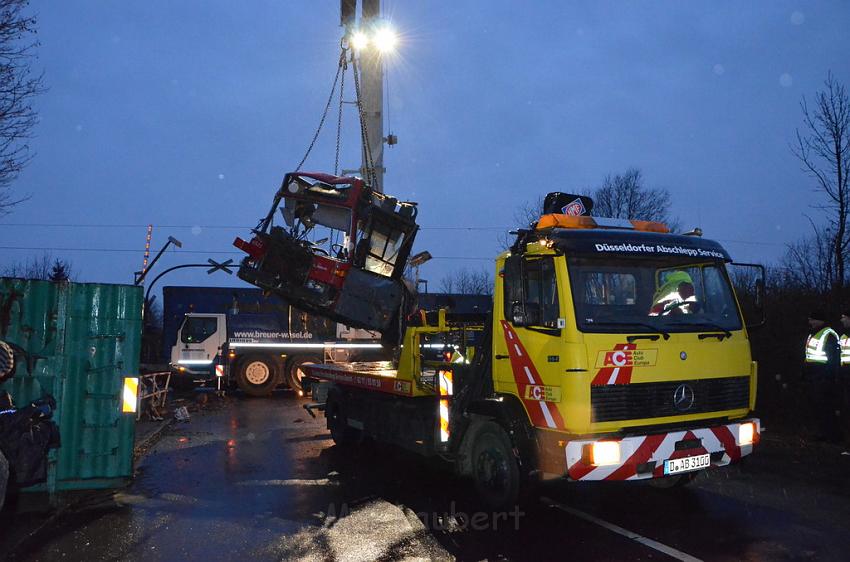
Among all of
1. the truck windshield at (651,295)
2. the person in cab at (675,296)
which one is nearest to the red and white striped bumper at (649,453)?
the truck windshield at (651,295)

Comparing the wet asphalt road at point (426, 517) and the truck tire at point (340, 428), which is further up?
the truck tire at point (340, 428)

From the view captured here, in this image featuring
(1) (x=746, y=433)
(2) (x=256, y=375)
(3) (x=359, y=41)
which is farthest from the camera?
(2) (x=256, y=375)

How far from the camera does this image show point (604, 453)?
4809 mm

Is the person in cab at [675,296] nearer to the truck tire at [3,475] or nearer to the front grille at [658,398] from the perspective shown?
the front grille at [658,398]

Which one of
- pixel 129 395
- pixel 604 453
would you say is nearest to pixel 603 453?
pixel 604 453

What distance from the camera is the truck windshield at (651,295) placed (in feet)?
17.0

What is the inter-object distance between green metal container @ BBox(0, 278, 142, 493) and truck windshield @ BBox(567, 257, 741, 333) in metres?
4.55

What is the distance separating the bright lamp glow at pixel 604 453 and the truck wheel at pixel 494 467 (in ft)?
2.67

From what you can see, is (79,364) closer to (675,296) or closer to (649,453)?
(649,453)

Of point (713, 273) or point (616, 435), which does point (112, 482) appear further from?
point (713, 273)

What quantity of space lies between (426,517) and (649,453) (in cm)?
208

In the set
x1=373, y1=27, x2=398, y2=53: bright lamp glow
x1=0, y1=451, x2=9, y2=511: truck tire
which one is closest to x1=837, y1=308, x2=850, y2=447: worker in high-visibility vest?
x1=0, y1=451, x2=9, y2=511: truck tire

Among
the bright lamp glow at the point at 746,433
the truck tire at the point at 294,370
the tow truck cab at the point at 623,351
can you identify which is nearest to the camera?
the tow truck cab at the point at 623,351

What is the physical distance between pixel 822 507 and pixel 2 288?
316 inches
